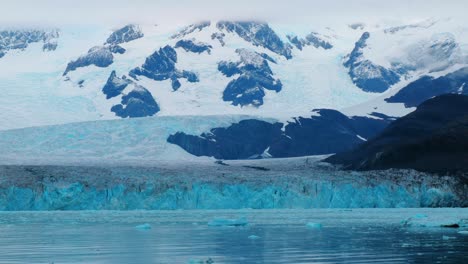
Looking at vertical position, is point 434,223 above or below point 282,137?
below

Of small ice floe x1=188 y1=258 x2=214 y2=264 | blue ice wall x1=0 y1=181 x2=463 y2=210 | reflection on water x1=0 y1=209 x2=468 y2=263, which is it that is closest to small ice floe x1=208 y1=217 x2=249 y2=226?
reflection on water x1=0 y1=209 x2=468 y2=263

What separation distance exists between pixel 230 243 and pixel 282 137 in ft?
435

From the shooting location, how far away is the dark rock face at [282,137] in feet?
441

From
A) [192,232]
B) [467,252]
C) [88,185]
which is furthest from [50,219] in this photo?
[467,252]

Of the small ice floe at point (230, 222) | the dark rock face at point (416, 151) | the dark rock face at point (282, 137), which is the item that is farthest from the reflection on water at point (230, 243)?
the dark rock face at point (282, 137)

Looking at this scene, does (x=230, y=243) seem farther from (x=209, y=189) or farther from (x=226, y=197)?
(x=226, y=197)

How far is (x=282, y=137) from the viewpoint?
549 feet

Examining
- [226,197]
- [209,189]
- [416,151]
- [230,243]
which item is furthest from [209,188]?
[416,151]

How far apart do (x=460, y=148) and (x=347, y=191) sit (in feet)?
112

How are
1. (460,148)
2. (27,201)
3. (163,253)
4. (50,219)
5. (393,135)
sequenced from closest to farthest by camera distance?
(163,253) → (50,219) → (27,201) → (460,148) → (393,135)

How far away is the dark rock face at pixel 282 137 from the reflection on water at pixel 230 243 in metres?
69.0

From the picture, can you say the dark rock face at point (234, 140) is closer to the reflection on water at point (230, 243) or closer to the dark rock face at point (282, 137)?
the dark rock face at point (282, 137)

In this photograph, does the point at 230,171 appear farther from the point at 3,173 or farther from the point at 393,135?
the point at 393,135

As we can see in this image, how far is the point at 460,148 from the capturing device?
102500mm
